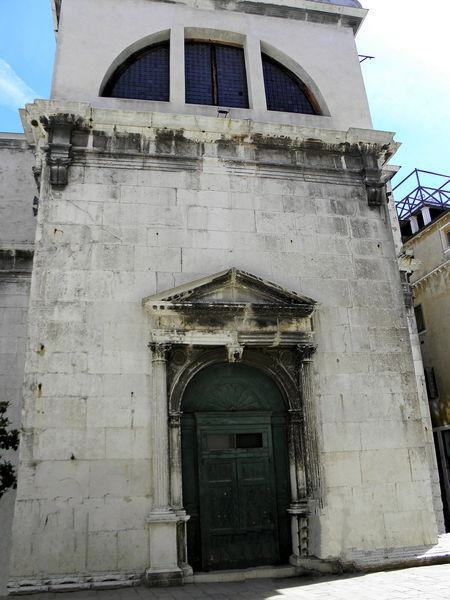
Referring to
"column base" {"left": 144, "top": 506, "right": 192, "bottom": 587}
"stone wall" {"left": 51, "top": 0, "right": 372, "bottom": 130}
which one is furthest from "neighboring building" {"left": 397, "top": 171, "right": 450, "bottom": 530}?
"column base" {"left": 144, "top": 506, "right": 192, "bottom": 587}

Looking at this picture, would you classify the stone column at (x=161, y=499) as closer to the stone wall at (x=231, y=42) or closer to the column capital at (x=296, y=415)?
the column capital at (x=296, y=415)

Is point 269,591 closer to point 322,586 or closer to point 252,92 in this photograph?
point 322,586

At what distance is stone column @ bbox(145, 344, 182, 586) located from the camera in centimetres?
743

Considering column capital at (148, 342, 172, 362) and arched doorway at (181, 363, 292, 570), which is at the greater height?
column capital at (148, 342, 172, 362)

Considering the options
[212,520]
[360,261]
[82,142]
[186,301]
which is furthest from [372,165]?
[212,520]

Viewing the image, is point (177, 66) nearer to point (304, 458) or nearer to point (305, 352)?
point (305, 352)

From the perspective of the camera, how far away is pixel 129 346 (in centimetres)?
845

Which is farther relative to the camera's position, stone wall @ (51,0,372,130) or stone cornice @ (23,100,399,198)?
stone wall @ (51,0,372,130)

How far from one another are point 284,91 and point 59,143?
17.3ft

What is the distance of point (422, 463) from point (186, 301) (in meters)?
4.95

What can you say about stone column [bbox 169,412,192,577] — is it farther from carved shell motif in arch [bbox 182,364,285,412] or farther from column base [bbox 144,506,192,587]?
→ carved shell motif in arch [bbox 182,364,285,412]

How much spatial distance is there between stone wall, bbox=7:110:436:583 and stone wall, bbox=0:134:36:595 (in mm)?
2426

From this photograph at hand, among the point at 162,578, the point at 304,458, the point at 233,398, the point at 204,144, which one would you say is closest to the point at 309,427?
the point at 304,458

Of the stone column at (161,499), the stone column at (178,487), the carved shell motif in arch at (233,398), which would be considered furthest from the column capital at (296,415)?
the stone column at (161,499)
